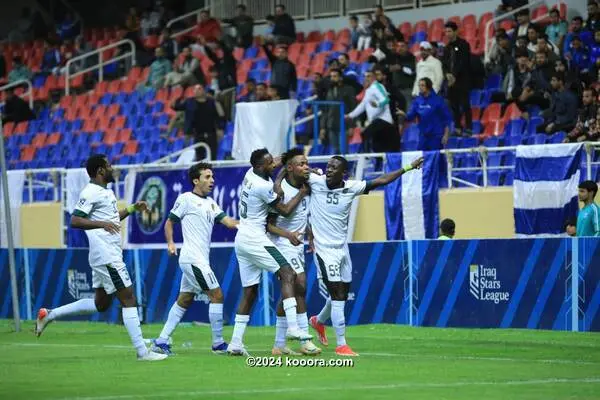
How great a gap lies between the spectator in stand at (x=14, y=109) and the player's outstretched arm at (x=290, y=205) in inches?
953

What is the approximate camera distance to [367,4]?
3666 centimetres

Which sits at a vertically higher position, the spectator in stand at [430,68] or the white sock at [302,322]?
the spectator in stand at [430,68]

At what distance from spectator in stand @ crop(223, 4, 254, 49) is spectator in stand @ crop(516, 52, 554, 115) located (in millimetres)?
12038

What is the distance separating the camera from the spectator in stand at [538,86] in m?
25.7

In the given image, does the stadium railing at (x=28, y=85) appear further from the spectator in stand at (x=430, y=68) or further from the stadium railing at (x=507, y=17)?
the spectator in stand at (x=430, y=68)

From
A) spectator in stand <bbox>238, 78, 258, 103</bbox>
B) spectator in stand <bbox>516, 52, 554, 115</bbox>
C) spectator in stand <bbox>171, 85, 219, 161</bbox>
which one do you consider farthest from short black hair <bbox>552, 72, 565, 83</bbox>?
spectator in stand <bbox>171, 85, 219, 161</bbox>

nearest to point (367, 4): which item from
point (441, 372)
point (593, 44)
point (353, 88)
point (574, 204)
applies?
point (353, 88)

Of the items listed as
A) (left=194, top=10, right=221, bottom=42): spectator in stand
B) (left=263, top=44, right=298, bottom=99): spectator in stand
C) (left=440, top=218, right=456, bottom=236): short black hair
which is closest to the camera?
(left=440, top=218, right=456, bottom=236): short black hair

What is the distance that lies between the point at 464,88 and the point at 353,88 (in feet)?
7.30

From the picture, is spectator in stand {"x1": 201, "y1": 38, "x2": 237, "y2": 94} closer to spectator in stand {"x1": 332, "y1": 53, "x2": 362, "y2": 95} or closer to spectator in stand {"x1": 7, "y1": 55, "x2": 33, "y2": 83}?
spectator in stand {"x1": 332, "y1": 53, "x2": 362, "y2": 95}

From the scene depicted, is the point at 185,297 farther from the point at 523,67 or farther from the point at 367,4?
the point at 367,4

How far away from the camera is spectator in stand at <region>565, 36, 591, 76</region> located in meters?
25.7

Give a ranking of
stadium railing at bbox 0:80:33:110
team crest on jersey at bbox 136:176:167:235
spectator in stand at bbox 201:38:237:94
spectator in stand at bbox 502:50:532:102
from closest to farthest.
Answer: spectator in stand at bbox 502:50:532:102, team crest on jersey at bbox 136:176:167:235, spectator in stand at bbox 201:38:237:94, stadium railing at bbox 0:80:33:110

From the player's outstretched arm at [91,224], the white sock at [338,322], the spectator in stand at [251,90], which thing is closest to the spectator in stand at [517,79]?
the spectator in stand at [251,90]
